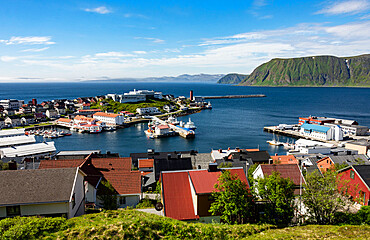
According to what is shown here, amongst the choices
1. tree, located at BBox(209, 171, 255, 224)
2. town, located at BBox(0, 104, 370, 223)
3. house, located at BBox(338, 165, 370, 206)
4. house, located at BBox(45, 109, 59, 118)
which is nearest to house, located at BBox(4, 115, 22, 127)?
house, located at BBox(45, 109, 59, 118)

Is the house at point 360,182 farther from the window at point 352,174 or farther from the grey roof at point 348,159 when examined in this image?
the grey roof at point 348,159

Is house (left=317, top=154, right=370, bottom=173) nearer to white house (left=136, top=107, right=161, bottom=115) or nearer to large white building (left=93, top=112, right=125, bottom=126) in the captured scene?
large white building (left=93, top=112, right=125, bottom=126)

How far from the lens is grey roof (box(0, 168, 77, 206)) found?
10758mm

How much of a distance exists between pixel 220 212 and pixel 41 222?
7224mm

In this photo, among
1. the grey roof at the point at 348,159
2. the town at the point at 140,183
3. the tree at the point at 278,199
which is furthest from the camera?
the grey roof at the point at 348,159

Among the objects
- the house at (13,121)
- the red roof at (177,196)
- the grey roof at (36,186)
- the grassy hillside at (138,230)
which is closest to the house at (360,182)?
the grassy hillside at (138,230)

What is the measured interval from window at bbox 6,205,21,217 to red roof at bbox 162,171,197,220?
6.12 metres

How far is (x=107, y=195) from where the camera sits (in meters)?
14.7

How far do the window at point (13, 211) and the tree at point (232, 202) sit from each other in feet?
25.9

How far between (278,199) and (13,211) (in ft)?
35.9

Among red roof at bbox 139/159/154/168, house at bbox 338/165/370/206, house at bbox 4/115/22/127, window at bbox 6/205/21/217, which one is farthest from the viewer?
house at bbox 4/115/22/127

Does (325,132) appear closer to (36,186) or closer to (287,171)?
(287,171)

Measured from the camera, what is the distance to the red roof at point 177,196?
1271 cm

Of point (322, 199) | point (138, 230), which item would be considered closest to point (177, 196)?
point (138, 230)
